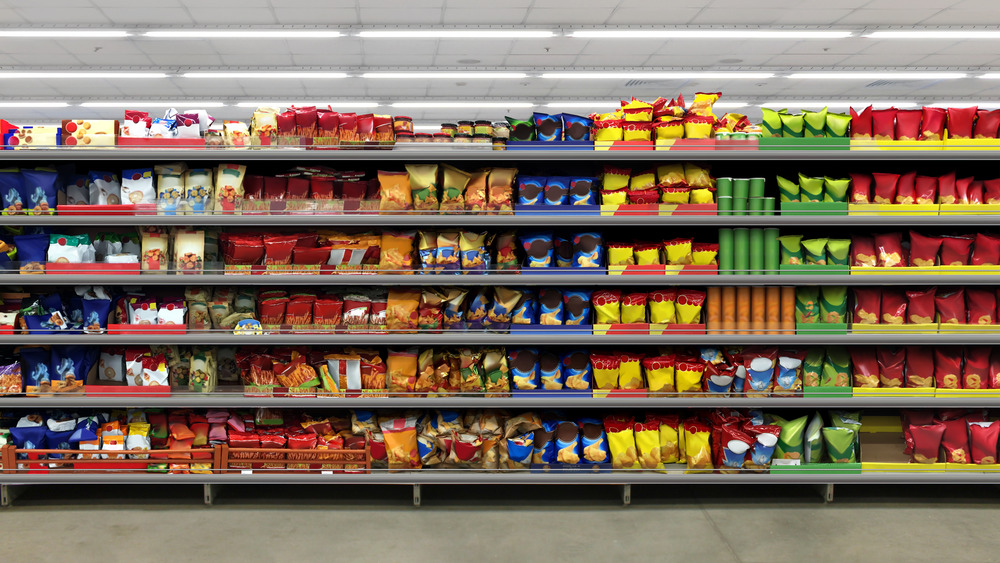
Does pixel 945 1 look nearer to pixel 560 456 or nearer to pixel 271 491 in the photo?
pixel 560 456

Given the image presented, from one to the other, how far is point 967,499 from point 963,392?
59 cm

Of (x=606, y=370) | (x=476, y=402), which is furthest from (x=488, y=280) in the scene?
(x=606, y=370)

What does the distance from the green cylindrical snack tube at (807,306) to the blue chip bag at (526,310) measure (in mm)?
1338

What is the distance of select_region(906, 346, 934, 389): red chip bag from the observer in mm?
3322

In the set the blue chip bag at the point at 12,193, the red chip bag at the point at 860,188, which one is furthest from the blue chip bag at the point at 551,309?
the blue chip bag at the point at 12,193

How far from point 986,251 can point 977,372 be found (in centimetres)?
62

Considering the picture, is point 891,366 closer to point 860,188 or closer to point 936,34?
point 860,188

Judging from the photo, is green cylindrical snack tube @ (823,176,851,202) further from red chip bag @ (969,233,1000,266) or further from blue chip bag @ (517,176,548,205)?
blue chip bag @ (517,176,548,205)

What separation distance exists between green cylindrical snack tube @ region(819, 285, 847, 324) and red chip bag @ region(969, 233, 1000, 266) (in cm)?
67

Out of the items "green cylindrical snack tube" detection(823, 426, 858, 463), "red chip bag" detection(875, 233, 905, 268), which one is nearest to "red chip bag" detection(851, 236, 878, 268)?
"red chip bag" detection(875, 233, 905, 268)

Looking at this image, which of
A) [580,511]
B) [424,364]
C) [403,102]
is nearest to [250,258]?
[424,364]

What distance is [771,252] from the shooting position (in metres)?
3.27

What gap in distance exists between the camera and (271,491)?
344 centimetres

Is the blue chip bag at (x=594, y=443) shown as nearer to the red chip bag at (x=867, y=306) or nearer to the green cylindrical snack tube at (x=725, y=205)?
the green cylindrical snack tube at (x=725, y=205)
